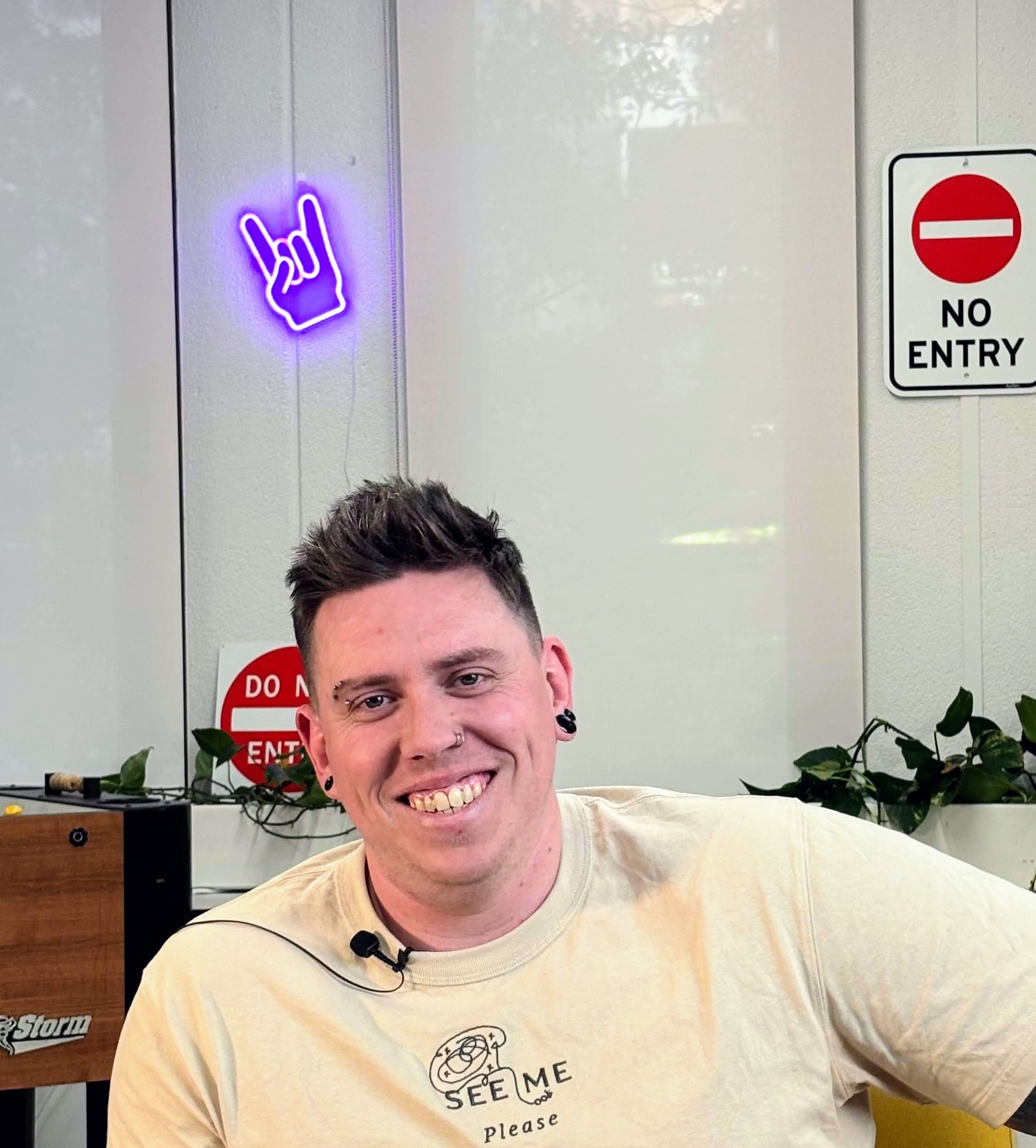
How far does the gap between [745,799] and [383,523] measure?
0.47 m

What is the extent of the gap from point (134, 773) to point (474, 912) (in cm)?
165

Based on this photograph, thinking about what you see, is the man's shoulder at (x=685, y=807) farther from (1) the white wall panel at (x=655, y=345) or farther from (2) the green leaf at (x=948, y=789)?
(1) the white wall panel at (x=655, y=345)

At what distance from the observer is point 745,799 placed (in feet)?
4.39

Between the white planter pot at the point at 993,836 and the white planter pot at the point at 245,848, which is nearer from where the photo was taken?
the white planter pot at the point at 993,836

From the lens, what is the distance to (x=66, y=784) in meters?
2.31

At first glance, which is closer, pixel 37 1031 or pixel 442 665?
pixel 442 665

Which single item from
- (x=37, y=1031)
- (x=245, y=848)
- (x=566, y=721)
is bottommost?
(x=37, y=1031)

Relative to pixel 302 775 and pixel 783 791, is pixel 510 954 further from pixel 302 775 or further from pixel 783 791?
pixel 302 775

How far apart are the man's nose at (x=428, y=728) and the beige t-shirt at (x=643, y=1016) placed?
20 centimetres

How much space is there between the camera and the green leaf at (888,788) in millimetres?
2477

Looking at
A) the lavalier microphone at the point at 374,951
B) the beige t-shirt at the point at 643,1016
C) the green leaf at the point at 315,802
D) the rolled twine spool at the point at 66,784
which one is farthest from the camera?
the green leaf at the point at 315,802

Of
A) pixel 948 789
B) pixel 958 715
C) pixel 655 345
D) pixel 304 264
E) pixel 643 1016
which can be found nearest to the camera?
pixel 643 1016

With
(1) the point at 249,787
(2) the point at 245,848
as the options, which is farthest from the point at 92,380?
(2) the point at 245,848

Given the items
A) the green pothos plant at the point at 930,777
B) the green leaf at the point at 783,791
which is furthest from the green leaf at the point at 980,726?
the green leaf at the point at 783,791
